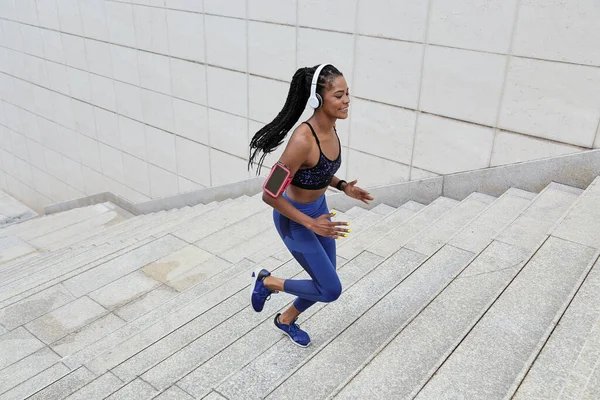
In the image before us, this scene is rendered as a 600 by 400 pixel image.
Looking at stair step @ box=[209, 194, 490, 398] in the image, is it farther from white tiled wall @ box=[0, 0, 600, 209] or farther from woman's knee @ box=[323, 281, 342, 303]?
white tiled wall @ box=[0, 0, 600, 209]

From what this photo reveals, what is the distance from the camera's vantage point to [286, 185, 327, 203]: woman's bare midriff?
10.8 feet

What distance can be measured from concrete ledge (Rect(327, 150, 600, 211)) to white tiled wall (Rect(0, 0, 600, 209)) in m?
0.11

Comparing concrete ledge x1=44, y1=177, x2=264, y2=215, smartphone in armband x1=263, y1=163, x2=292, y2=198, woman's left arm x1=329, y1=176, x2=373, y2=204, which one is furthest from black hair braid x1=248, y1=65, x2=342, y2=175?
concrete ledge x1=44, y1=177, x2=264, y2=215

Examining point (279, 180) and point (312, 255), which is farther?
point (312, 255)

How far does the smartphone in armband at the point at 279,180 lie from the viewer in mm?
3043

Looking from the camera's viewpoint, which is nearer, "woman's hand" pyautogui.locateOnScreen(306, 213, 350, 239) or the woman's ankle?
"woman's hand" pyautogui.locateOnScreen(306, 213, 350, 239)

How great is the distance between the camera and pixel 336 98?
3.08 metres

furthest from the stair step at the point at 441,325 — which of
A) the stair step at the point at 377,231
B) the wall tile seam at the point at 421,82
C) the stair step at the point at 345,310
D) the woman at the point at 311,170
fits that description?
the wall tile seam at the point at 421,82

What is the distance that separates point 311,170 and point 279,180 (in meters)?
0.24

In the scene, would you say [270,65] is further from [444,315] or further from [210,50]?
[444,315]

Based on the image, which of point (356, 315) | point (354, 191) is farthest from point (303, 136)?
point (356, 315)

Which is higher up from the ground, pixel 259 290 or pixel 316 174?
pixel 316 174

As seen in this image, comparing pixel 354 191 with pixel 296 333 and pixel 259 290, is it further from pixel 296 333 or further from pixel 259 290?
pixel 296 333

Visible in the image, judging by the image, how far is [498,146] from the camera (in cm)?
577
